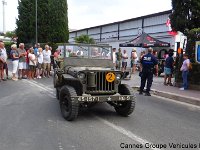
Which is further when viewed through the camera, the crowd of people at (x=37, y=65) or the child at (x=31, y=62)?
the child at (x=31, y=62)

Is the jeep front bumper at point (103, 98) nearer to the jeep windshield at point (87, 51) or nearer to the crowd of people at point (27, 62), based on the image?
the jeep windshield at point (87, 51)

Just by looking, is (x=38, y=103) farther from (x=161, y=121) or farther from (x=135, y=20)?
(x=135, y=20)

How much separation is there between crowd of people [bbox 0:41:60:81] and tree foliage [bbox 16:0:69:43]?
795 inches

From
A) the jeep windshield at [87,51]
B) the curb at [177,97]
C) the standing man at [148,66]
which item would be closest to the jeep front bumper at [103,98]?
the jeep windshield at [87,51]

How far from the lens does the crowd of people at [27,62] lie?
16344 mm

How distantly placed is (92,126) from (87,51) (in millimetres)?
3027

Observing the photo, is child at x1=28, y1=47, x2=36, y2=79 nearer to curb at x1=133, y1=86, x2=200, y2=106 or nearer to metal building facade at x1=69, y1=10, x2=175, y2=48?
curb at x1=133, y1=86, x2=200, y2=106

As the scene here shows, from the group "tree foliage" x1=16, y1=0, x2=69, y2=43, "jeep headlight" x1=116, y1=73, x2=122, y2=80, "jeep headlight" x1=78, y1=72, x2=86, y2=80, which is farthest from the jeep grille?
"tree foliage" x1=16, y1=0, x2=69, y2=43

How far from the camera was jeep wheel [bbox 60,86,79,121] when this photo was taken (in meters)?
7.82

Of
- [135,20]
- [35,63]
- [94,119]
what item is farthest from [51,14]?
[94,119]

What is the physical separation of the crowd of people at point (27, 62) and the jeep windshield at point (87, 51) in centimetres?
631

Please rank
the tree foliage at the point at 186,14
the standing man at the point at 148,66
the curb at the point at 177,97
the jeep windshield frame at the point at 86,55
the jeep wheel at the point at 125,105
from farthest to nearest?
the tree foliage at the point at 186,14 < the standing man at the point at 148,66 < the curb at the point at 177,97 < the jeep windshield frame at the point at 86,55 < the jeep wheel at the point at 125,105

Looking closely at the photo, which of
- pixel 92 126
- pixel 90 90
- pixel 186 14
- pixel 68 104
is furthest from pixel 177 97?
pixel 186 14

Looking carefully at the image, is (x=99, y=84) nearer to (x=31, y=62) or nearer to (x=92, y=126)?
(x=92, y=126)
